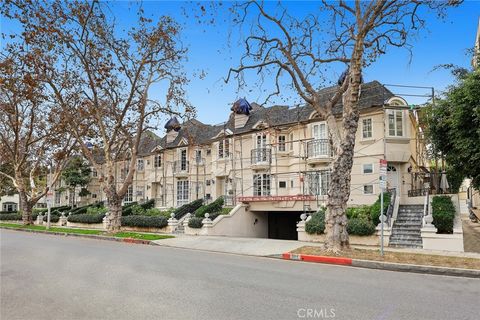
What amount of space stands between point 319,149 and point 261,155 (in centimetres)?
525

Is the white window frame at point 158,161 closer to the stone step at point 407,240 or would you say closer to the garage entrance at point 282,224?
the garage entrance at point 282,224

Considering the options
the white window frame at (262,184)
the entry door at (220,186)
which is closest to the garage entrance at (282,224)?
the white window frame at (262,184)

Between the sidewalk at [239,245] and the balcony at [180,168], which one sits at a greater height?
the balcony at [180,168]

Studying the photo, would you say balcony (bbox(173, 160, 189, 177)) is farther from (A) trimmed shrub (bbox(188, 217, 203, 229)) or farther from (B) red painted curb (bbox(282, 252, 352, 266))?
(B) red painted curb (bbox(282, 252, 352, 266))

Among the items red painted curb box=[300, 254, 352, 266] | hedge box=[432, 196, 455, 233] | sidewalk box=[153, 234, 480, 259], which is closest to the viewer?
red painted curb box=[300, 254, 352, 266]

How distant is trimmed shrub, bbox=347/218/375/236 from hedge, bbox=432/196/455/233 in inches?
99.0

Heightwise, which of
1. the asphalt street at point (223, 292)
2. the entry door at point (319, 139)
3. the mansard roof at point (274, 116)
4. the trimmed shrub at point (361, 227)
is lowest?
the asphalt street at point (223, 292)

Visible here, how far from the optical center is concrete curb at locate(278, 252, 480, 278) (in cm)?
998

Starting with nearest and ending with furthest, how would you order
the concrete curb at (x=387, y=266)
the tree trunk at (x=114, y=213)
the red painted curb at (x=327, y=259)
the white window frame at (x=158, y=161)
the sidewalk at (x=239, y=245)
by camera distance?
the concrete curb at (x=387, y=266) < the red painted curb at (x=327, y=259) < the sidewalk at (x=239, y=245) < the tree trunk at (x=114, y=213) < the white window frame at (x=158, y=161)

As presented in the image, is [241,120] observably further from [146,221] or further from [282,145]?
[146,221]

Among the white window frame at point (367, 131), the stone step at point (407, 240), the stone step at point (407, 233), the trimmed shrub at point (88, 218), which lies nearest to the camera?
the stone step at point (407, 240)

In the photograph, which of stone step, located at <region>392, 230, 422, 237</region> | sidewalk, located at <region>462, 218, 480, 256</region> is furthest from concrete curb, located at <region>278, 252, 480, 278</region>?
stone step, located at <region>392, 230, 422, 237</region>

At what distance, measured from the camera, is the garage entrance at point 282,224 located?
27062mm

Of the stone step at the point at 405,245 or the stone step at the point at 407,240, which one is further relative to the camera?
the stone step at the point at 407,240
